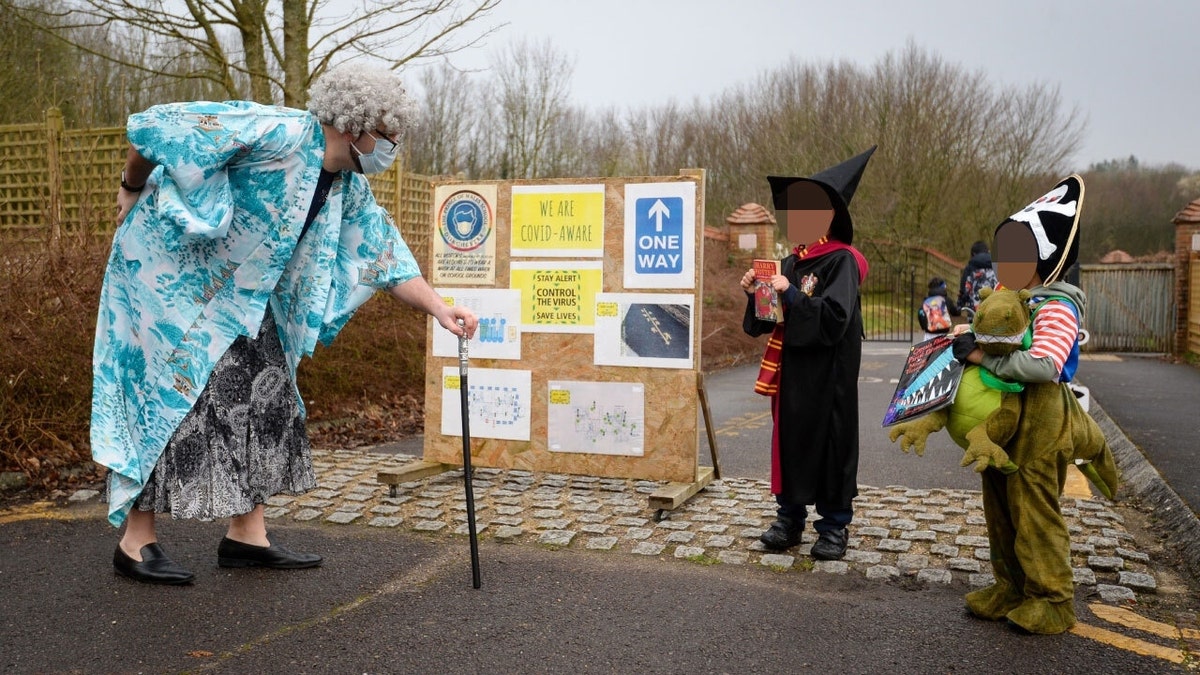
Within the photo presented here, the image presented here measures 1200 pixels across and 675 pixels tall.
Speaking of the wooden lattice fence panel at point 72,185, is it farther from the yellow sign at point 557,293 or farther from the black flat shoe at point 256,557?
the black flat shoe at point 256,557

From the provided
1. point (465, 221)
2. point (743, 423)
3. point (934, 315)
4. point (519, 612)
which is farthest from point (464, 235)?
point (934, 315)

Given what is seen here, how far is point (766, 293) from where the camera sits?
A: 4.70m

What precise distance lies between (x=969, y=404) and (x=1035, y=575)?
0.70 metres

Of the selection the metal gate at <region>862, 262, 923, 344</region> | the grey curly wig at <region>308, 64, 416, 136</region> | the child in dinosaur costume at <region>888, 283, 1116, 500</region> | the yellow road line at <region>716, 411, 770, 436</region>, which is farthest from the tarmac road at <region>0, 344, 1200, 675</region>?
the metal gate at <region>862, 262, 923, 344</region>

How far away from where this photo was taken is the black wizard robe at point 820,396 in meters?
4.81

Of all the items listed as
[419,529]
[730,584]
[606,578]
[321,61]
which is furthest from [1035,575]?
[321,61]

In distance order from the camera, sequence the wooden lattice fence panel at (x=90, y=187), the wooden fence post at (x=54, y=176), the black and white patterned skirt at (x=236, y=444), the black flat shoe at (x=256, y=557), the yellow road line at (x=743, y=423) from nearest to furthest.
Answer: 1. the black and white patterned skirt at (x=236, y=444)
2. the black flat shoe at (x=256, y=557)
3. the wooden fence post at (x=54, y=176)
4. the wooden lattice fence panel at (x=90, y=187)
5. the yellow road line at (x=743, y=423)

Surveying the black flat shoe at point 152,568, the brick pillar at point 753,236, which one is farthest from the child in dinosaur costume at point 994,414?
the brick pillar at point 753,236

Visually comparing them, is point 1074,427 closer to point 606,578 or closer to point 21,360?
point 606,578

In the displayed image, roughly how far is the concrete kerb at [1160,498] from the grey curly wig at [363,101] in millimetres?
4188

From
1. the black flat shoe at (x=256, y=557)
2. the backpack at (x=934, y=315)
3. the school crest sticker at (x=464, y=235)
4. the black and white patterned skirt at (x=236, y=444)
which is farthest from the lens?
the backpack at (x=934, y=315)

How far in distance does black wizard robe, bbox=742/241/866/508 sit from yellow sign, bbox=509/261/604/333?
1.56 meters

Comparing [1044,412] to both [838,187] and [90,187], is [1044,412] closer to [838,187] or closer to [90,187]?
[838,187]

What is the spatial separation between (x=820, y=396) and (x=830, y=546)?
74cm
